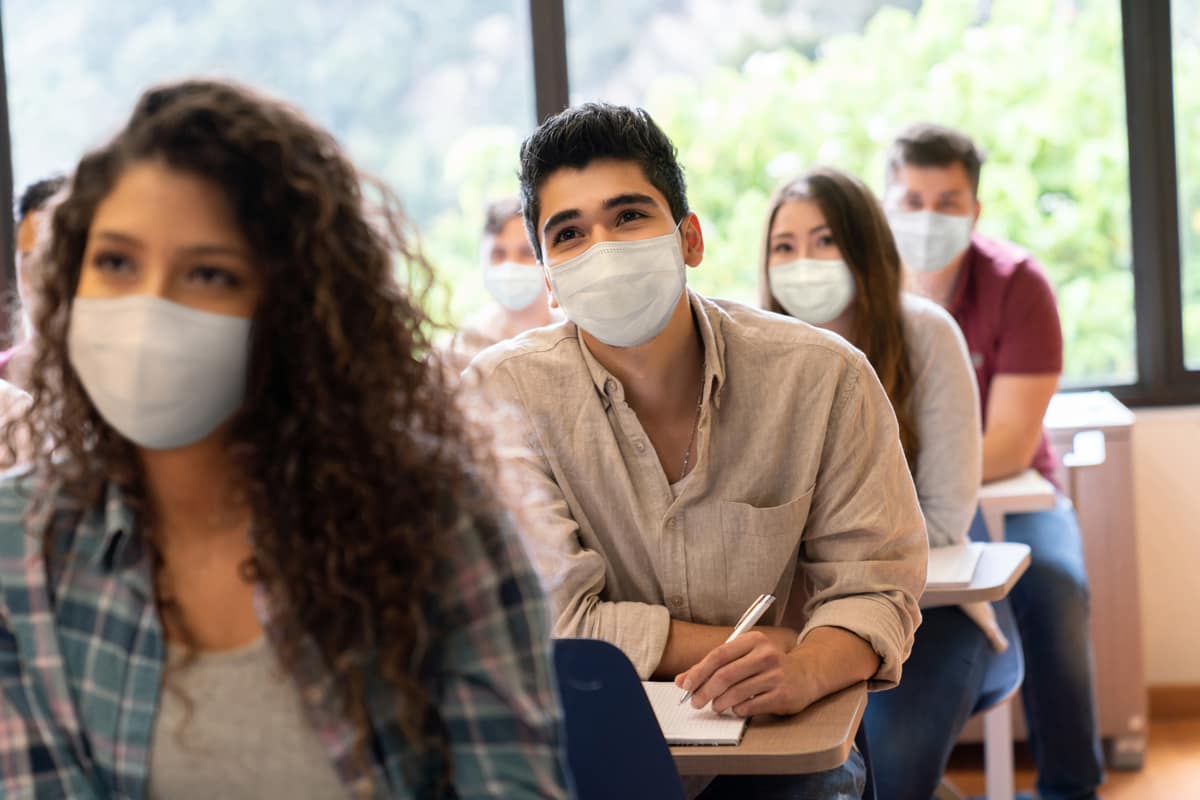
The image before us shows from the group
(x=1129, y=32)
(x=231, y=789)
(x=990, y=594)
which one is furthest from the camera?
(x=1129, y=32)

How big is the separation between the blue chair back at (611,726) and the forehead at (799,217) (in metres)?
1.45

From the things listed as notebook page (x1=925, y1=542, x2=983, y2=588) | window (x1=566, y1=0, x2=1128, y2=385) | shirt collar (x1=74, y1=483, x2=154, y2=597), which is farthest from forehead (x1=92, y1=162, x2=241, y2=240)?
window (x1=566, y1=0, x2=1128, y2=385)

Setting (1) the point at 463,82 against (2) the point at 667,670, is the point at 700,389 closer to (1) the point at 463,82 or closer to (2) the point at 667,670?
(2) the point at 667,670

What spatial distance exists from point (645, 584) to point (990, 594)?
557 mm

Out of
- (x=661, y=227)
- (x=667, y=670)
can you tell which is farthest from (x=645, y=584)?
(x=661, y=227)

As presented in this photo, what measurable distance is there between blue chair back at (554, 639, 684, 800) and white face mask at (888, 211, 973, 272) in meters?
2.02

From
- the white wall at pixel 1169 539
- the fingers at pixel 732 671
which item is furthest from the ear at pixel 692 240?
the white wall at pixel 1169 539

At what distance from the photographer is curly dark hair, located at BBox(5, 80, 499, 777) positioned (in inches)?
46.1

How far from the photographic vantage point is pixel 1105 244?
3863 mm

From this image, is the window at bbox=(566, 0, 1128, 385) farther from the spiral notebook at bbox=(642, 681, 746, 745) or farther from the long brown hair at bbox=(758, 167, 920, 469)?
the spiral notebook at bbox=(642, 681, 746, 745)

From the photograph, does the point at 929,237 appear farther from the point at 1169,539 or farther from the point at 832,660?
the point at 832,660

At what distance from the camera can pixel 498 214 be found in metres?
3.70

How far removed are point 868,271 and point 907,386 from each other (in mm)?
247

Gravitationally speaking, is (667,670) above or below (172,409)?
below
